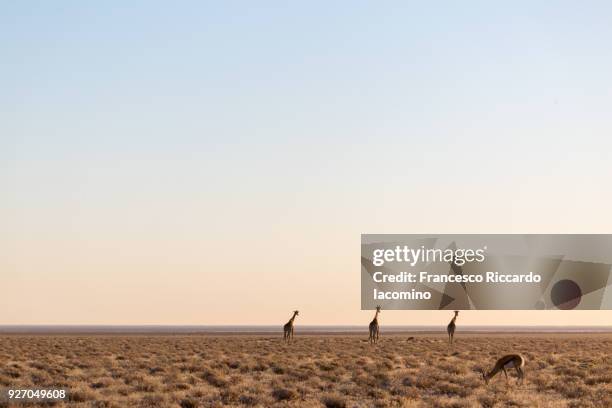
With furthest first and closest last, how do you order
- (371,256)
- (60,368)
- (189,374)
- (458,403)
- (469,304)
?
(469,304), (371,256), (60,368), (189,374), (458,403)

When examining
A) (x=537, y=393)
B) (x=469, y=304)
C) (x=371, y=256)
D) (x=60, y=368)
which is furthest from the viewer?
(x=469, y=304)

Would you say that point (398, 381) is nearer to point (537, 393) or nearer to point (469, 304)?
point (537, 393)

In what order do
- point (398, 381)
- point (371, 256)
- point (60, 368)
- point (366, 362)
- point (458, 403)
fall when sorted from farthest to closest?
1. point (371, 256)
2. point (366, 362)
3. point (60, 368)
4. point (398, 381)
5. point (458, 403)

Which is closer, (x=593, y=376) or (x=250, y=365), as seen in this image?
(x=593, y=376)

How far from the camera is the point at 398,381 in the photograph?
1065 inches

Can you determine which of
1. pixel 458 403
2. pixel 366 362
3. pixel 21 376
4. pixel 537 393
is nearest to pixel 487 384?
pixel 537 393

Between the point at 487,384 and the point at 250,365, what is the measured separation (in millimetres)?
11195

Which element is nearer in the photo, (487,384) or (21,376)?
(487,384)

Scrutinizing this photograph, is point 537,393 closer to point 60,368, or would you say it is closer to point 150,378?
point 150,378

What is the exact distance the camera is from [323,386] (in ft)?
85.4

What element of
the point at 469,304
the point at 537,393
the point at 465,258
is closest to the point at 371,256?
the point at 465,258

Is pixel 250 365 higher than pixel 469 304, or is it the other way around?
pixel 469 304

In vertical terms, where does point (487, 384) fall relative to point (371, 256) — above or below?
below

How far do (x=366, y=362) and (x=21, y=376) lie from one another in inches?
548
